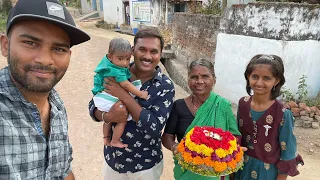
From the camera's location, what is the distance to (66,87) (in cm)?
647

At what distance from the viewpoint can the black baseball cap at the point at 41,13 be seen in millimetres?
1063

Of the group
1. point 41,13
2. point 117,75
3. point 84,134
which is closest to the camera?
point 41,13

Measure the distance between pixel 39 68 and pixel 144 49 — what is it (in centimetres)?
93

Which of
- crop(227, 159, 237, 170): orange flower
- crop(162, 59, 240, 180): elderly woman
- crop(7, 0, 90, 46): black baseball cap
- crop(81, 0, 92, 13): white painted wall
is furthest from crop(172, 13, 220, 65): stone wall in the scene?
crop(81, 0, 92, 13): white painted wall

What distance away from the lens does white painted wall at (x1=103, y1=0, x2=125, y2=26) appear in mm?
18422

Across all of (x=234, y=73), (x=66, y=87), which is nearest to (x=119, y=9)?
(x=66, y=87)

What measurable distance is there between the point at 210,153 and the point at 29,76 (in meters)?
1.20

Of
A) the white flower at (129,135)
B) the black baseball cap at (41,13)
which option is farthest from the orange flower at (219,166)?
the black baseball cap at (41,13)

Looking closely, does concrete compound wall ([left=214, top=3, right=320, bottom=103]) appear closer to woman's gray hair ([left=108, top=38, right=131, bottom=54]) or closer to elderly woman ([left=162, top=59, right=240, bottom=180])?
elderly woman ([left=162, top=59, right=240, bottom=180])

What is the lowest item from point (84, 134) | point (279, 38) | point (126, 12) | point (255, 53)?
point (84, 134)

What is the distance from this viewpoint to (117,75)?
6.20ft

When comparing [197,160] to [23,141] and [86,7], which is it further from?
[86,7]

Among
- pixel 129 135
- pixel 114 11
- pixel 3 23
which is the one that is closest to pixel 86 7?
pixel 114 11

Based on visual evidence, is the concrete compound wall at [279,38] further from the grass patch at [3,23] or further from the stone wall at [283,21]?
the grass patch at [3,23]
